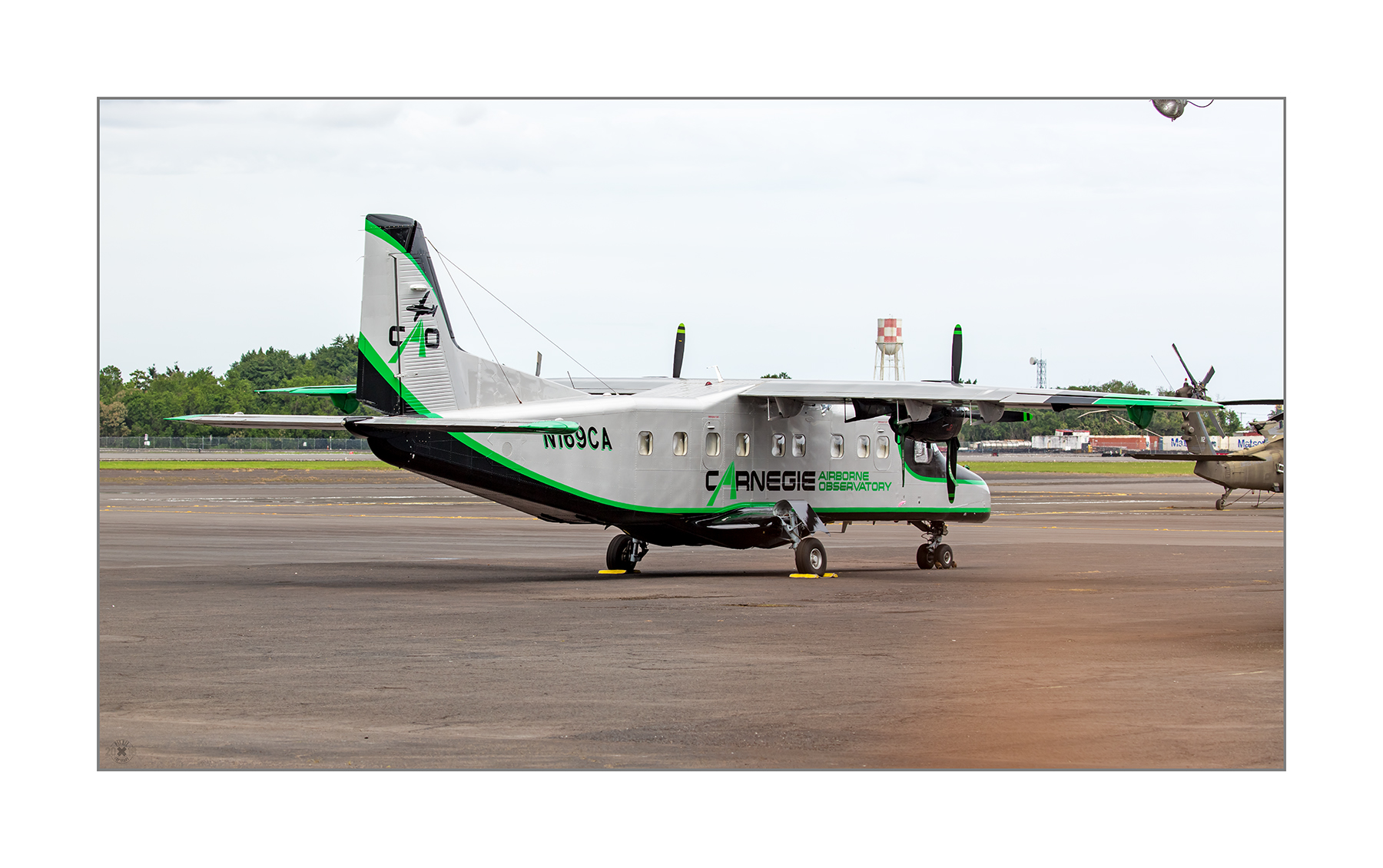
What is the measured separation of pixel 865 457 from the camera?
1161 inches

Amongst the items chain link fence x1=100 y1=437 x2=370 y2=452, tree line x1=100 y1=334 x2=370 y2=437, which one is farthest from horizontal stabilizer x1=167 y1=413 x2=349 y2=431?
chain link fence x1=100 y1=437 x2=370 y2=452

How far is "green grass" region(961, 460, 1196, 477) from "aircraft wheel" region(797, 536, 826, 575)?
83.6m

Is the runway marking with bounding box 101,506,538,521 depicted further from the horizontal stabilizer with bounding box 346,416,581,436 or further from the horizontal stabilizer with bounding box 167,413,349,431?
the horizontal stabilizer with bounding box 346,416,581,436

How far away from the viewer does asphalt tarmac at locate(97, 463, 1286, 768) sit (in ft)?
36.6

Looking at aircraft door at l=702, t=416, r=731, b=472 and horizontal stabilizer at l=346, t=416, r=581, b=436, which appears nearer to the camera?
horizontal stabilizer at l=346, t=416, r=581, b=436

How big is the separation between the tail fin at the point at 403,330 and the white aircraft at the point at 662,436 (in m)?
0.03

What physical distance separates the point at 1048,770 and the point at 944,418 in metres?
17.2

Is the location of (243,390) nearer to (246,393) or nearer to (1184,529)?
(246,393)

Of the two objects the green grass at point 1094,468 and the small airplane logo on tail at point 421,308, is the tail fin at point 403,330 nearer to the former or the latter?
the small airplane logo on tail at point 421,308

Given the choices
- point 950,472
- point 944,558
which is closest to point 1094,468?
point 950,472

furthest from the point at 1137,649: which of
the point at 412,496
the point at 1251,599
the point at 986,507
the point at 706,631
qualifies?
the point at 412,496

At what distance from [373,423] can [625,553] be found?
21.3ft

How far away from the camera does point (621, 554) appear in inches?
1073

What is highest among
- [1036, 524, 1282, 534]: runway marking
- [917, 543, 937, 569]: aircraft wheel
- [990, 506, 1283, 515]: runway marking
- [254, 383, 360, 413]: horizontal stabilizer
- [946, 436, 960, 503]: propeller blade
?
[254, 383, 360, 413]: horizontal stabilizer
